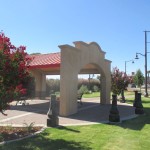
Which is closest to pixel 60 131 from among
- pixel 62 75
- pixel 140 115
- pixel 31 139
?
pixel 31 139

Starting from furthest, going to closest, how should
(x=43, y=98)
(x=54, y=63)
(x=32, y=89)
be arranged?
(x=32, y=89) < (x=43, y=98) < (x=54, y=63)

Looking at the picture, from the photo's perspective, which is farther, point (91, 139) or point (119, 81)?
point (119, 81)

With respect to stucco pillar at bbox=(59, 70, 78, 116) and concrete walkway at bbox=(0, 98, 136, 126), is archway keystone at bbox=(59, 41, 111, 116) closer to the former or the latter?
stucco pillar at bbox=(59, 70, 78, 116)

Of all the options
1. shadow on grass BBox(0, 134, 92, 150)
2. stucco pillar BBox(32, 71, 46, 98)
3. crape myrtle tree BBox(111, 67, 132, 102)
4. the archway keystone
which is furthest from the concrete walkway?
stucco pillar BBox(32, 71, 46, 98)

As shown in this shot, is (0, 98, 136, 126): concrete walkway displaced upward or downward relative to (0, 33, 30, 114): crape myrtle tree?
downward

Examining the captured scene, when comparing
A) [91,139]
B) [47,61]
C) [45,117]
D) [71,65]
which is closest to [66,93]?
[71,65]

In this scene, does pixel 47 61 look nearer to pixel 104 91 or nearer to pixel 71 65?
pixel 71 65

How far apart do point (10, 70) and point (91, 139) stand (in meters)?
3.86

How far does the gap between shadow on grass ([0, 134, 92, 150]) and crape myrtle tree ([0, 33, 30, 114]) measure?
145 cm

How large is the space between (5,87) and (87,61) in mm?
9649

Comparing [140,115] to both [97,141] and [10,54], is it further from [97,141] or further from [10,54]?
[10,54]

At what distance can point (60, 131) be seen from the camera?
33.3ft

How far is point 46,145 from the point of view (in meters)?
8.10

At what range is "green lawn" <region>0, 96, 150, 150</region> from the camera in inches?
315
